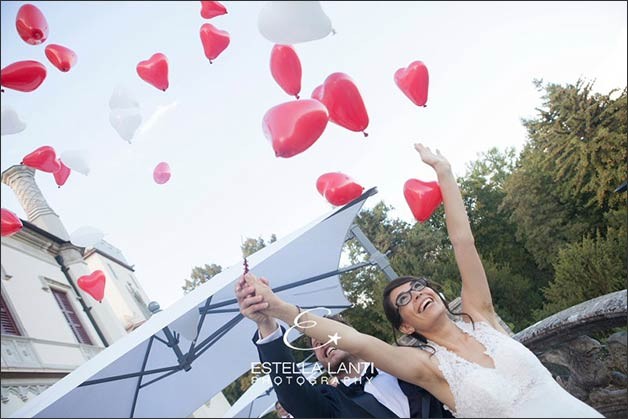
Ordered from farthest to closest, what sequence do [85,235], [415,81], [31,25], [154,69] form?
[85,235] < [154,69] < [415,81] < [31,25]

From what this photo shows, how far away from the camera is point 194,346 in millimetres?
3027

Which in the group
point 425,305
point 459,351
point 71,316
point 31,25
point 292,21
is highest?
point 71,316

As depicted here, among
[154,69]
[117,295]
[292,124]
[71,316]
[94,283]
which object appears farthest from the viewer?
[117,295]

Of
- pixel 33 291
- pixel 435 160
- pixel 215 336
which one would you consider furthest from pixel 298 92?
pixel 33 291

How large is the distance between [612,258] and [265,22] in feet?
37.6

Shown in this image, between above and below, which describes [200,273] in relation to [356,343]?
above

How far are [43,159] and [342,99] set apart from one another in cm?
275

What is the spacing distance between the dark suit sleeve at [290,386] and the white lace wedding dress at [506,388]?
1.83ft

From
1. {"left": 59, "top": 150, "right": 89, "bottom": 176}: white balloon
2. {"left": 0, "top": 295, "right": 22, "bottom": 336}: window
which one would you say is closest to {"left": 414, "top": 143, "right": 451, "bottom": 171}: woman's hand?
{"left": 59, "top": 150, "right": 89, "bottom": 176}: white balloon

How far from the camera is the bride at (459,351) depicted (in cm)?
168

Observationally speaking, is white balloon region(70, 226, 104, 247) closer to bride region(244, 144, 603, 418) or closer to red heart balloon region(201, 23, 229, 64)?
red heart balloon region(201, 23, 229, 64)

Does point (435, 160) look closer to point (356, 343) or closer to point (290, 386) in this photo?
point (356, 343)

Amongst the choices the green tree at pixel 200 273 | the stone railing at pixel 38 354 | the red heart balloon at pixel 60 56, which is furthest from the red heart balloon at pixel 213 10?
the green tree at pixel 200 273

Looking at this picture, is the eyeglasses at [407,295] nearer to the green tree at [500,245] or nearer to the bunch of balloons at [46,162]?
the bunch of balloons at [46,162]
